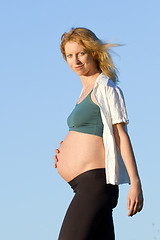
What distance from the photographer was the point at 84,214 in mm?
4133

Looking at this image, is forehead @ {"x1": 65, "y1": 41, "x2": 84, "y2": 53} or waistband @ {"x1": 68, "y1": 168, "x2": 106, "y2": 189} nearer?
waistband @ {"x1": 68, "y1": 168, "x2": 106, "y2": 189}

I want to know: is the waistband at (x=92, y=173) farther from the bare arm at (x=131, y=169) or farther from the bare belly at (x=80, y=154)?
the bare arm at (x=131, y=169)

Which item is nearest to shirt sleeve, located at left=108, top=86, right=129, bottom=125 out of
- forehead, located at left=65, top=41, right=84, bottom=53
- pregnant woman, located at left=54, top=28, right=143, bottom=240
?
pregnant woman, located at left=54, top=28, right=143, bottom=240

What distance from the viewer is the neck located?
4.55 metres

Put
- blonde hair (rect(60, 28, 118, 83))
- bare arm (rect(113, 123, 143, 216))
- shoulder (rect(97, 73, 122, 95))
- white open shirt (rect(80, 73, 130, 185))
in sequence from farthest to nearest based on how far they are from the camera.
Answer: blonde hair (rect(60, 28, 118, 83))
shoulder (rect(97, 73, 122, 95))
white open shirt (rect(80, 73, 130, 185))
bare arm (rect(113, 123, 143, 216))

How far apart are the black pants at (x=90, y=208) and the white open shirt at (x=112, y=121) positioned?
0.24ft

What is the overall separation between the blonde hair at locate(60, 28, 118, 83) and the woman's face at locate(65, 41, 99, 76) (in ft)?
0.10

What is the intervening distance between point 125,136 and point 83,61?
0.72 meters

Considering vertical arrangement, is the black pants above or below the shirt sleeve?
below

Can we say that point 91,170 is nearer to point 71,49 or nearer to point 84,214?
point 84,214

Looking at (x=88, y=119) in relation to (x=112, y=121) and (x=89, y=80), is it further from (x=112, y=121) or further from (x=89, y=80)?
(x=89, y=80)

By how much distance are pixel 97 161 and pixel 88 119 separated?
12.5 inches

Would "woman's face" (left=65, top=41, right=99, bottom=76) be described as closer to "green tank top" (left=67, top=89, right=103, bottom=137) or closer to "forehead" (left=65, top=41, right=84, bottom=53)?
"forehead" (left=65, top=41, right=84, bottom=53)

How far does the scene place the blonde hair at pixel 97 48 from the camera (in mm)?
4477
